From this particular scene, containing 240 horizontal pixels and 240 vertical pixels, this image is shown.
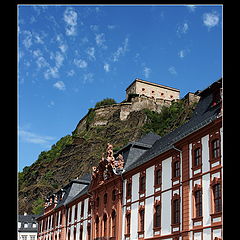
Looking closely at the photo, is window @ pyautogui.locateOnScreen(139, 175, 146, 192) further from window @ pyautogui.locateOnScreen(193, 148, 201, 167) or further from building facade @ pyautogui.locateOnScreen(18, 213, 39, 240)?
building facade @ pyautogui.locateOnScreen(18, 213, 39, 240)

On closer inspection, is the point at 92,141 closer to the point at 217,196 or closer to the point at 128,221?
the point at 128,221

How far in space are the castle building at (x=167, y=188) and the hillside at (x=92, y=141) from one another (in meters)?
57.7

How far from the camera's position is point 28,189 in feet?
347

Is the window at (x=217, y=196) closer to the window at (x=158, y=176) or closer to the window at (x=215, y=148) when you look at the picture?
the window at (x=215, y=148)

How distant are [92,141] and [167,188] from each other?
270 feet

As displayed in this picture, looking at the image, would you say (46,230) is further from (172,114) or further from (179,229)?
(172,114)

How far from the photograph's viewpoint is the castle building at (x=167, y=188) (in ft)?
73.9

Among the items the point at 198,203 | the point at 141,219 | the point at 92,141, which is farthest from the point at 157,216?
the point at 92,141

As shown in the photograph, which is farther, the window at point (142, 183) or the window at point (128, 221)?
the window at point (128, 221)

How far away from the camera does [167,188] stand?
88.3 ft

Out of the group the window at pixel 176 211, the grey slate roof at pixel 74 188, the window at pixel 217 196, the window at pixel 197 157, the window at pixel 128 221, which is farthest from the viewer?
the grey slate roof at pixel 74 188

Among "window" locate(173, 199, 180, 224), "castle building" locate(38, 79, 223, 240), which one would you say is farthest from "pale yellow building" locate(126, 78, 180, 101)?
"window" locate(173, 199, 180, 224)

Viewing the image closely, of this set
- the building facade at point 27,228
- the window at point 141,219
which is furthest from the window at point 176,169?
the building facade at point 27,228

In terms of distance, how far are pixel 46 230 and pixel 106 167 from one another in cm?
2625
